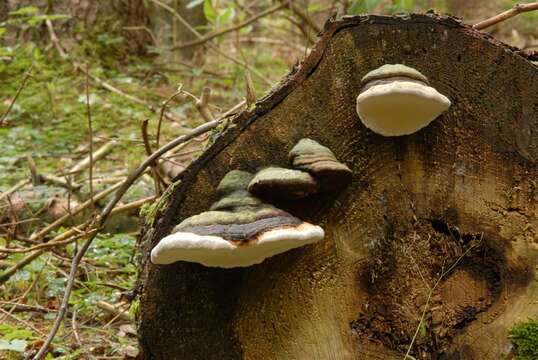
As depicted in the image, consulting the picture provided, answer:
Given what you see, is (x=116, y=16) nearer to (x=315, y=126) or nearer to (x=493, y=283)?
(x=315, y=126)

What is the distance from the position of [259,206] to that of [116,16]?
746 cm

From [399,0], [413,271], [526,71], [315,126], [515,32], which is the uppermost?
[515,32]

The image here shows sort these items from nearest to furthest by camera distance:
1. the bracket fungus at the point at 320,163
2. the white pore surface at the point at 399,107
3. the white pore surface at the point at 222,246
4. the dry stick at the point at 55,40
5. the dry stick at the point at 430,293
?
the white pore surface at the point at 222,246 → the white pore surface at the point at 399,107 → the bracket fungus at the point at 320,163 → the dry stick at the point at 430,293 → the dry stick at the point at 55,40

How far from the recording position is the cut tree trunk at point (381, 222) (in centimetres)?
210

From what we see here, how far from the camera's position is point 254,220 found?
177 centimetres

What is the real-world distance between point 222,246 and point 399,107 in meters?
0.88

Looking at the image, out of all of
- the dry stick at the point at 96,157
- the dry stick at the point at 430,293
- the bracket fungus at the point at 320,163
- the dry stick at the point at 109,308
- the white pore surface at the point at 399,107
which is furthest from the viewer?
the dry stick at the point at 96,157

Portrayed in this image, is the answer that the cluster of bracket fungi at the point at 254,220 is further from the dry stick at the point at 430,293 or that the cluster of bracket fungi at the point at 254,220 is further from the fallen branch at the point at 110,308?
the fallen branch at the point at 110,308

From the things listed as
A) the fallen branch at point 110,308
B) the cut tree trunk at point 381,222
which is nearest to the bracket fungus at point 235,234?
the cut tree trunk at point 381,222

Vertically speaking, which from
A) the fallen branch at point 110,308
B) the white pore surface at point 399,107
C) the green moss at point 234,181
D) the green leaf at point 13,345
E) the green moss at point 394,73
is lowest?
the fallen branch at point 110,308

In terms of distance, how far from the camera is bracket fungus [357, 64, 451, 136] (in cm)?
185

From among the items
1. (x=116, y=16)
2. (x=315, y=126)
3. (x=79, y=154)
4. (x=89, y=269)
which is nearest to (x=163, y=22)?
(x=116, y=16)

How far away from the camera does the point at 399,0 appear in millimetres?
3279

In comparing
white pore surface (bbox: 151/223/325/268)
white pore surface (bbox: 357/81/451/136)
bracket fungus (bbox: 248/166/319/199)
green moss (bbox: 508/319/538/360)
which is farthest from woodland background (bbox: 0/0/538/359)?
green moss (bbox: 508/319/538/360)
